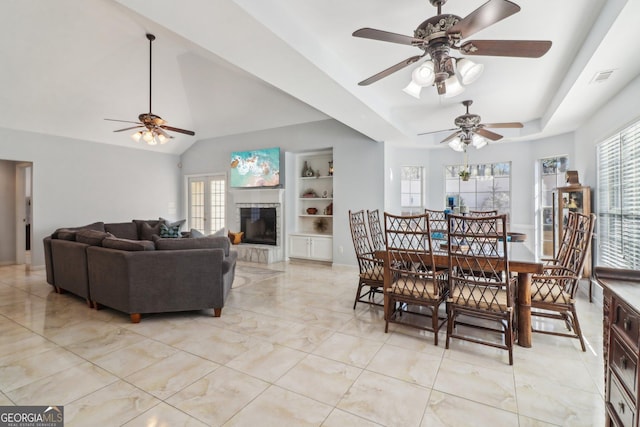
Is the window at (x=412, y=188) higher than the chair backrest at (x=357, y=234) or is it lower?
higher

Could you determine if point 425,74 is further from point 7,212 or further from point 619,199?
point 7,212

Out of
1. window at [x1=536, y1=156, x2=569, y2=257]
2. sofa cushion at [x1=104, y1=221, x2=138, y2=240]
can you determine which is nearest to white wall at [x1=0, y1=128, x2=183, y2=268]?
sofa cushion at [x1=104, y1=221, x2=138, y2=240]

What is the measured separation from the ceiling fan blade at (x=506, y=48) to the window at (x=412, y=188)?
5149mm

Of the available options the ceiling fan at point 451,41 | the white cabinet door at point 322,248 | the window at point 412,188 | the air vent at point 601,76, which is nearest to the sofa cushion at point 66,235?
the white cabinet door at point 322,248

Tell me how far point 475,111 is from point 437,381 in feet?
14.6

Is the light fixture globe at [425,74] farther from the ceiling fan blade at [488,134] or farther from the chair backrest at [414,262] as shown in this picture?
the ceiling fan blade at [488,134]

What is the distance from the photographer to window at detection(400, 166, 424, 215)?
7148 millimetres

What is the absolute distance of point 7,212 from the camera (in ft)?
21.6

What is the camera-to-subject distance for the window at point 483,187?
21.0 ft

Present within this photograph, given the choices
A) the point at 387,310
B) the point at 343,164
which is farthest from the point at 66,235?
the point at 343,164

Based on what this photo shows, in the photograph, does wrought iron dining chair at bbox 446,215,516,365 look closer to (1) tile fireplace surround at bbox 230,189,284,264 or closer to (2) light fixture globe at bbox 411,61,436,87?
(2) light fixture globe at bbox 411,61,436,87

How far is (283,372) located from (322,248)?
416cm

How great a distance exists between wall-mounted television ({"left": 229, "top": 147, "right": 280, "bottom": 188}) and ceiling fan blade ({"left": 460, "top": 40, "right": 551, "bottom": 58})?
16.3 feet

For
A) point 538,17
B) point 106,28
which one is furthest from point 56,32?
point 538,17
